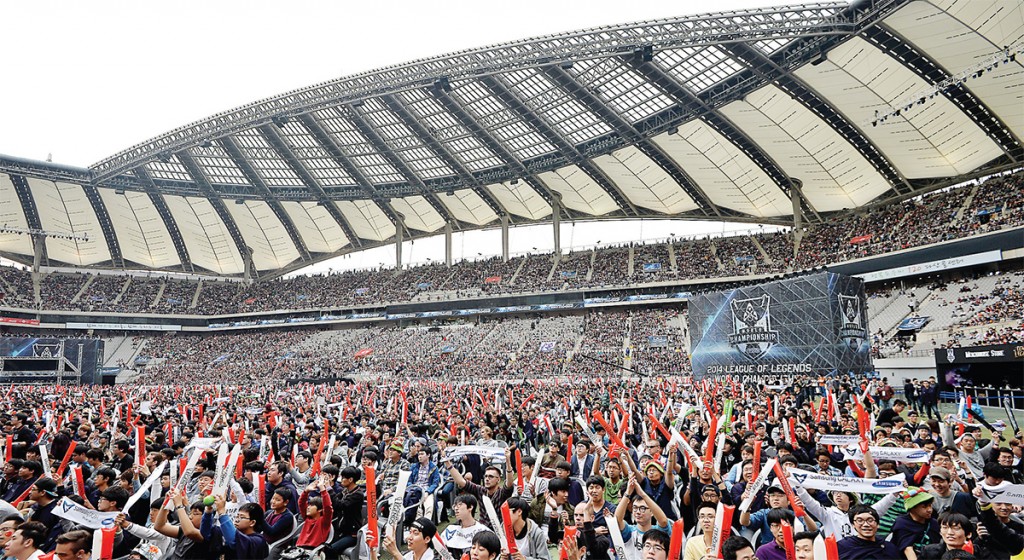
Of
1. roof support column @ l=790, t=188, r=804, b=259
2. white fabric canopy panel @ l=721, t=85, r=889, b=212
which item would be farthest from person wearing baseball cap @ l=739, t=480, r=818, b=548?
roof support column @ l=790, t=188, r=804, b=259

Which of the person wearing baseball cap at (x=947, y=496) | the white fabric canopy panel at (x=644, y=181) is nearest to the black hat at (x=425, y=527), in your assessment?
the person wearing baseball cap at (x=947, y=496)

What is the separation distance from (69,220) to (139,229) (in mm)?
5585

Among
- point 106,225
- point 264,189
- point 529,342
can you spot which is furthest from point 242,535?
point 106,225

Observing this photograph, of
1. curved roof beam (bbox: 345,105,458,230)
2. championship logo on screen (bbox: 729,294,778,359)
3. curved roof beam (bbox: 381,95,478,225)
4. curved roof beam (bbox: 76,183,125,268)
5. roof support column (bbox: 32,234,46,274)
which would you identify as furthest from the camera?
roof support column (bbox: 32,234,46,274)

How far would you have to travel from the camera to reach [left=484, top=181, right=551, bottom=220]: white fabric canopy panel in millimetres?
55303

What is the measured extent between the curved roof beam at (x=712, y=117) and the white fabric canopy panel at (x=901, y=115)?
19.7ft

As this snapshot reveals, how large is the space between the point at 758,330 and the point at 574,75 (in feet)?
60.2

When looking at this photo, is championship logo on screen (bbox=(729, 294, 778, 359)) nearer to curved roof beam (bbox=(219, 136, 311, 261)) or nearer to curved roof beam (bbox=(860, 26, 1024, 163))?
curved roof beam (bbox=(860, 26, 1024, 163))

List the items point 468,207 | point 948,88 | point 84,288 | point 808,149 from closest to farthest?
point 948,88 → point 808,149 → point 468,207 → point 84,288

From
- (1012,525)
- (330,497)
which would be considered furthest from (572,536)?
(1012,525)

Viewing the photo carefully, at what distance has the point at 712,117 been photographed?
3984 cm

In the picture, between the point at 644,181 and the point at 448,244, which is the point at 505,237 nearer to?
the point at 448,244

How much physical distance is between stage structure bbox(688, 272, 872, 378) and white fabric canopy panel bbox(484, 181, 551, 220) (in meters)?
25.5

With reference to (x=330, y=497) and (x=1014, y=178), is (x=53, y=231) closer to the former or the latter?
(x=330, y=497)
